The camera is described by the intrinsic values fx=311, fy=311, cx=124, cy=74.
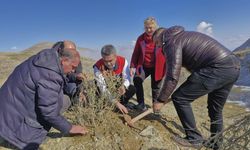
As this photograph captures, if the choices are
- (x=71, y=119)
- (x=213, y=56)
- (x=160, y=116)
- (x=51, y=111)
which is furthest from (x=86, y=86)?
(x=213, y=56)

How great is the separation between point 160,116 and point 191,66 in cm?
182

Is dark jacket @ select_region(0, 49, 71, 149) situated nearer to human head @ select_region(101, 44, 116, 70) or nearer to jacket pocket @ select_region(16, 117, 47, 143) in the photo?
jacket pocket @ select_region(16, 117, 47, 143)

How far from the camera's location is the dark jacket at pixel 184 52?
4.04 meters

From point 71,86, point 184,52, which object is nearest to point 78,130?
point 71,86

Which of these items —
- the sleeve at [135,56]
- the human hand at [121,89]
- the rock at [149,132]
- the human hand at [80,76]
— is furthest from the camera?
the sleeve at [135,56]

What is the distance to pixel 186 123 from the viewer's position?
4535 millimetres

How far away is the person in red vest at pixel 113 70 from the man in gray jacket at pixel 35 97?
1.10m

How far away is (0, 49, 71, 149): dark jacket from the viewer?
12.2ft

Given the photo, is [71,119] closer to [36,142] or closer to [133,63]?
[36,142]

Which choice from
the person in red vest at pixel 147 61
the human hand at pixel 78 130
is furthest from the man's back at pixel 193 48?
the human hand at pixel 78 130

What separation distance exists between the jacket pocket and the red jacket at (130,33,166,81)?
2.43 meters

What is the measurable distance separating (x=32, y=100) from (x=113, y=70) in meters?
1.90

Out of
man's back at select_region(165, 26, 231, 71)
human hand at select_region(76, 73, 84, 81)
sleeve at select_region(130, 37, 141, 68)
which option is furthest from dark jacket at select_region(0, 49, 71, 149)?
sleeve at select_region(130, 37, 141, 68)

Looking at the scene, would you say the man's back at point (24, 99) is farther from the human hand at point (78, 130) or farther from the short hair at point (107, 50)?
the short hair at point (107, 50)
